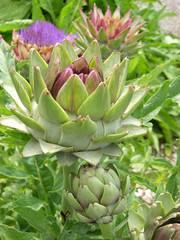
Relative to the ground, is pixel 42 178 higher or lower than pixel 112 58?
lower

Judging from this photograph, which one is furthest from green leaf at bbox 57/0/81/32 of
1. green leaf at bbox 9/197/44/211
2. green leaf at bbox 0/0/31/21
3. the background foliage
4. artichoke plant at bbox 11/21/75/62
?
green leaf at bbox 9/197/44/211

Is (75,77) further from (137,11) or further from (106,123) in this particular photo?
(137,11)

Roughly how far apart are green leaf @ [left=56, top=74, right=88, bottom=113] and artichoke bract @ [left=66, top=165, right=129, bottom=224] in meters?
0.11

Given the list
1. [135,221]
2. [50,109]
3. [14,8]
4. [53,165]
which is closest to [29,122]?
[50,109]

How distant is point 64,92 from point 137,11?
192 centimetres

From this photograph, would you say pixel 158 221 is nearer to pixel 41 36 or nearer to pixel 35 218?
pixel 35 218

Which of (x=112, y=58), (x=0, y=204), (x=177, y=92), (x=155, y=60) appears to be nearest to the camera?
(x=112, y=58)

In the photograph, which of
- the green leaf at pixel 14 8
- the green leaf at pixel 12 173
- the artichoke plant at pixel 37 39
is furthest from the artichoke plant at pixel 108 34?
the green leaf at pixel 14 8

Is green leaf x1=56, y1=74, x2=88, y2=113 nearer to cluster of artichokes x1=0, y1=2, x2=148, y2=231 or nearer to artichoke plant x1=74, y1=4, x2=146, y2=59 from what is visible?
cluster of artichokes x1=0, y1=2, x2=148, y2=231

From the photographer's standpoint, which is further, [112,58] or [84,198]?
[112,58]

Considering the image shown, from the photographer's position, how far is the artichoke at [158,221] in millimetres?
606

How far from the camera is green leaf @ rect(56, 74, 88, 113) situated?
1.81 feet

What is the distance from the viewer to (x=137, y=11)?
7.57ft

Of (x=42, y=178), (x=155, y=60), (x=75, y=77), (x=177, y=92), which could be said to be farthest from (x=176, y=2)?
(x=75, y=77)
